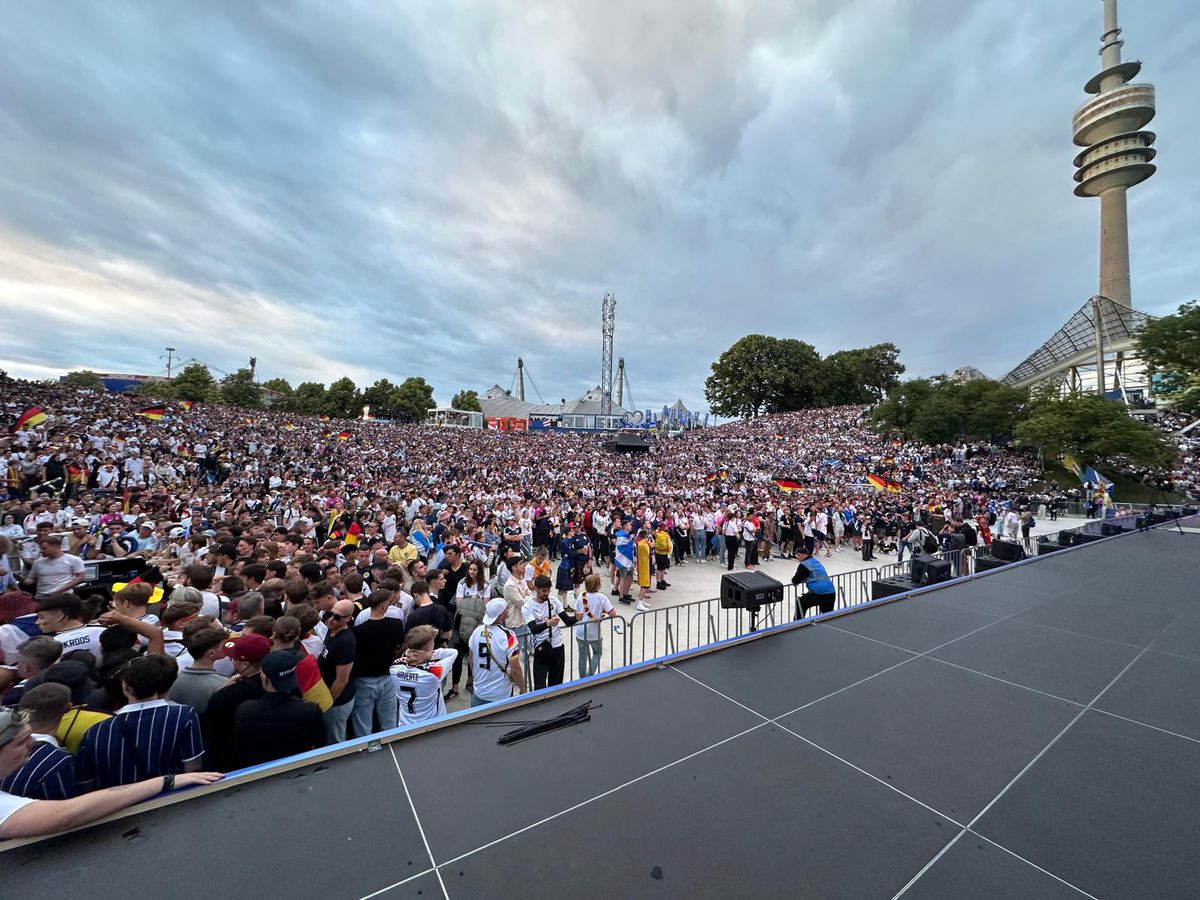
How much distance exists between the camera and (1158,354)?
27625 mm

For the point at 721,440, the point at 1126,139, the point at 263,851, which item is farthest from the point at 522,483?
the point at 1126,139

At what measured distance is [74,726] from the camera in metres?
2.52

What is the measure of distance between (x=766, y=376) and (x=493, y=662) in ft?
236

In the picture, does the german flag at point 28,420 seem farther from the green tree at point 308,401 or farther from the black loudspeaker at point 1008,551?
the green tree at point 308,401

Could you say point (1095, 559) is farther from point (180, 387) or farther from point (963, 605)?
point (180, 387)

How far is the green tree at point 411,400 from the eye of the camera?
81.1 m

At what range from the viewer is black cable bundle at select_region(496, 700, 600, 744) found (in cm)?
338

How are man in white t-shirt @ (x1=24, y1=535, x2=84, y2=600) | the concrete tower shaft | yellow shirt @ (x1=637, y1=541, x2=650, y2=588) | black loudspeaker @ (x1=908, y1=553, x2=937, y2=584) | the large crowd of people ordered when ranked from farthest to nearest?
the concrete tower shaft → yellow shirt @ (x1=637, y1=541, x2=650, y2=588) → black loudspeaker @ (x1=908, y1=553, x2=937, y2=584) → man in white t-shirt @ (x1=24, y1=535, x2=84, y2=600) → the large crowd of people

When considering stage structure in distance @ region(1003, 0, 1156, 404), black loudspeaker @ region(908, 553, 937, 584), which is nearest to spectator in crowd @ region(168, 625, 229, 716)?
black loudspeaker @ region(908, 553, 937, 584)

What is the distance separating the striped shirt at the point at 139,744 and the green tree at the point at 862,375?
78.7 meters

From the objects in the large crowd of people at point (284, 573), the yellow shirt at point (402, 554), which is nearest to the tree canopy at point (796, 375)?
the large crowd of people at point (284, 573)

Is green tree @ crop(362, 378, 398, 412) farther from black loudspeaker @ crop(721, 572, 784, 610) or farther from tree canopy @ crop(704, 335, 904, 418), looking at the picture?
black loudspeaker @ crop(721, 572, 784, 610)

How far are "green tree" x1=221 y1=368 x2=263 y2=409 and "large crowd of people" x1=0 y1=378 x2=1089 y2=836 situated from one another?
50268 millimetres

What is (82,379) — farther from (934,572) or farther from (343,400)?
(934,572)
